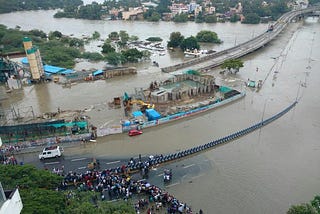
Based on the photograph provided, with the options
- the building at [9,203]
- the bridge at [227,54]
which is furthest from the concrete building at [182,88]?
the building at [9,203]

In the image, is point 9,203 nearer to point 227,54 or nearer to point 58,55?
point 58,55

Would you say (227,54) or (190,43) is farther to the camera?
(190,43)

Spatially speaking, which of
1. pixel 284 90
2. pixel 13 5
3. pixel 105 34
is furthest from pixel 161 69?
pixel 13 5

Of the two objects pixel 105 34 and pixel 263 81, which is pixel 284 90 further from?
pixel 105 34

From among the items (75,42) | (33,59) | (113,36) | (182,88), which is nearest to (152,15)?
(113,36)

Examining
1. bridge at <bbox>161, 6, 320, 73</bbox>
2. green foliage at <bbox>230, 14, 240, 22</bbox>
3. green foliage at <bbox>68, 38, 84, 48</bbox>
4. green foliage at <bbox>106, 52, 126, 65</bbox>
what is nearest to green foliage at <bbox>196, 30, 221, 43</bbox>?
bridge at <bbox>161, 6, 320, 73</bbox>

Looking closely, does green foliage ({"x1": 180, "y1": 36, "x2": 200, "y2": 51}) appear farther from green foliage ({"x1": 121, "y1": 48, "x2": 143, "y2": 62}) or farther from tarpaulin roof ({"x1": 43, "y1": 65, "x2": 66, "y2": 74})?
tarpaulin roof ({"x1": 43, "y1": 65, "x2": 66, "y2": 74})
